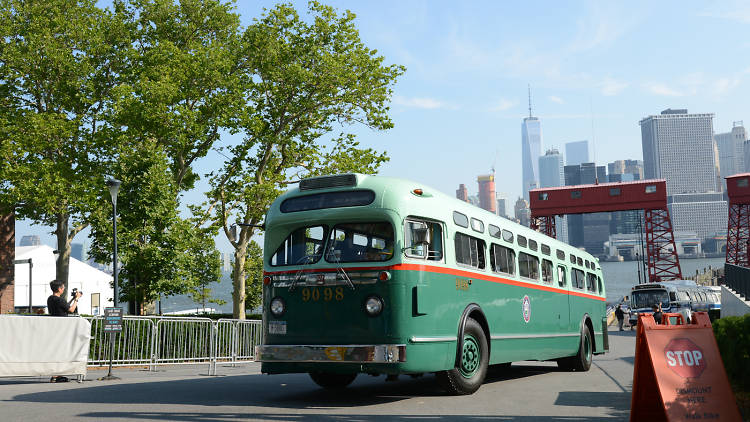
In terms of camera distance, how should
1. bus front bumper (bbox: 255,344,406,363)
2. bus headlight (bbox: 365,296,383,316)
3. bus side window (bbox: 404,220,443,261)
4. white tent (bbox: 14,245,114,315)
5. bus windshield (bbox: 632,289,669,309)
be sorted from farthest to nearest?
white tent (bbox: 14,245,114,315)
bus windshield (bbox: 632,289,669,309)
bus side window (bbox: 404,220,443,261)
bus headlight (bbox: 365,296,383,316)
bus front bumper (bbox: 255,344,406,363)

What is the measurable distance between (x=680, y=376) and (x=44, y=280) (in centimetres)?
5286

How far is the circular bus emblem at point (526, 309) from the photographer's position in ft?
A: 43.6

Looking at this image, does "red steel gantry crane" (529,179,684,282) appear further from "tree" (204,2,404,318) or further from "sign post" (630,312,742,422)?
"sign post" (630,312,742,422)

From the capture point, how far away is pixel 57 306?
13.9m

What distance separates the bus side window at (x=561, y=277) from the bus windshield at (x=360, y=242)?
288 inches

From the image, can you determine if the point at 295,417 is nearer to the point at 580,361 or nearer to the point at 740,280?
the point at 580,361

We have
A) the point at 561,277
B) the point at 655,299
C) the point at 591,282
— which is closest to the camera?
the point at 561,277

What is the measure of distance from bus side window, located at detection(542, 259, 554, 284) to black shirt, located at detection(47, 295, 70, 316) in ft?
30.0

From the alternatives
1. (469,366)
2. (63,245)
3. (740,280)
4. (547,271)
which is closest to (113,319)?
(469,366)

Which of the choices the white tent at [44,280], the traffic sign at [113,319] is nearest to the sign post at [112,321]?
the traffic sign at [113,319]

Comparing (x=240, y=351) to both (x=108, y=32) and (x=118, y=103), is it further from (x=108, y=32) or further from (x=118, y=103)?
(x=108, y=32)

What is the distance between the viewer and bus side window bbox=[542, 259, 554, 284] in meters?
14.9

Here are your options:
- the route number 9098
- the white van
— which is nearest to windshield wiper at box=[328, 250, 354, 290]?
the route number 9098

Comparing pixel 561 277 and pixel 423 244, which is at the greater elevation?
pixel 423 244
